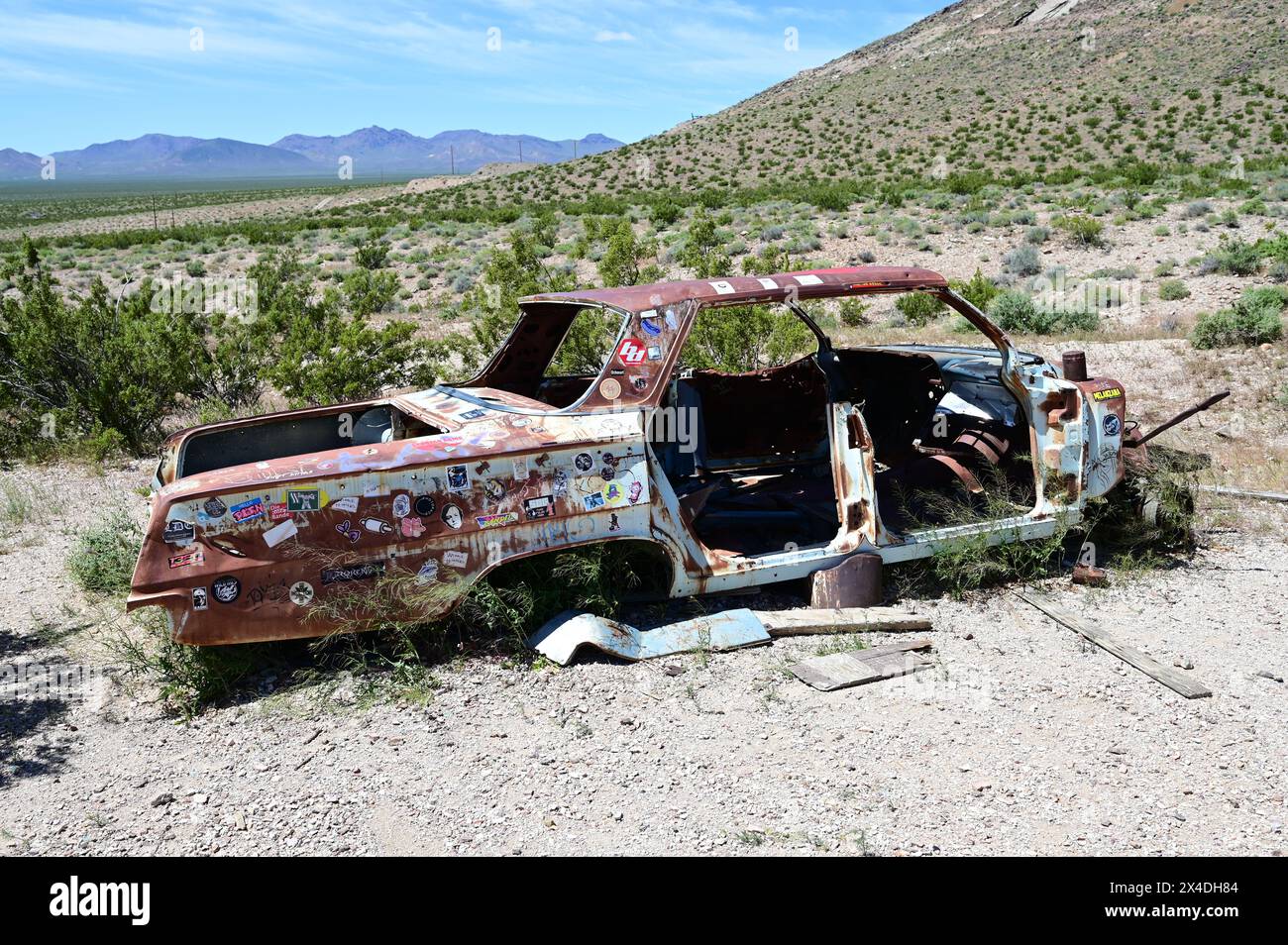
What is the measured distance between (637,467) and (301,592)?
1557 mm

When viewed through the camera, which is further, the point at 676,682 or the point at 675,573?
the point at 675,573

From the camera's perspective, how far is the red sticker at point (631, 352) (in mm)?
4883

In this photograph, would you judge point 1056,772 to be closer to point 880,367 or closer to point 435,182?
point 880,367

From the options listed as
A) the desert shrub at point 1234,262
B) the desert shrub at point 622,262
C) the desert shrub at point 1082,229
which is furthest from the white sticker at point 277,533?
the desert shrub at point 1082,229

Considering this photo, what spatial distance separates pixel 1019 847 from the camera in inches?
132

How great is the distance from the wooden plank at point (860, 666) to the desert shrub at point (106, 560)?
3790mm

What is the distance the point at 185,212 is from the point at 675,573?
79.4 metres

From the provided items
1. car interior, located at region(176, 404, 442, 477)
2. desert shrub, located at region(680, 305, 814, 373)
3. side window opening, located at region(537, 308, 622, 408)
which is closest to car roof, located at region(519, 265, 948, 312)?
car interior, located at region(176, 404, 442, 477)

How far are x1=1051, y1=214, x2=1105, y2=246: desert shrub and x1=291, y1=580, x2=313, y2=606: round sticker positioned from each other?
67.9 ft

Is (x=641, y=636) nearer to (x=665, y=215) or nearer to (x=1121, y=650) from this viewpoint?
(x=1121, y=650)

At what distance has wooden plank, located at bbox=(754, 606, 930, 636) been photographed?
16.5ft

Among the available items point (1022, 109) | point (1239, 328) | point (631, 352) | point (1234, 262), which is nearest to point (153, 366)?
point (631, 352)

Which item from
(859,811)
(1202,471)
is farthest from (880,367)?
(859,811)

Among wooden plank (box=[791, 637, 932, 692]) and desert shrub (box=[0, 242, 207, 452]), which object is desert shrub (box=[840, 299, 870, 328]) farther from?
wooden plank (box=[791, 637, 932, 692])
